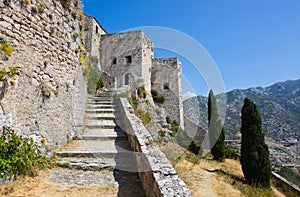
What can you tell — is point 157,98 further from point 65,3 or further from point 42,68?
point 42,68

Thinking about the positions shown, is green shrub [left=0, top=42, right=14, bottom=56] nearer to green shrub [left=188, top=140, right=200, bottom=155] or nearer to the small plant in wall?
green shrub [left=188, top=140, right=200, bottom=155]

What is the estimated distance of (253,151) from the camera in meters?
9.54

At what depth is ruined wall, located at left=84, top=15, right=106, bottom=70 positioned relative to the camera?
738 inches

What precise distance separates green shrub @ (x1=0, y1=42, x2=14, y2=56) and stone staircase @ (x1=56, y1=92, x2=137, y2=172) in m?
2.54

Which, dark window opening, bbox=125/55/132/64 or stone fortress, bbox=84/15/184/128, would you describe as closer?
stone fortress, bbox=84/15/184/128

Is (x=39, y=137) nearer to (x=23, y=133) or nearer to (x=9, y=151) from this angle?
(x=23, y=133)

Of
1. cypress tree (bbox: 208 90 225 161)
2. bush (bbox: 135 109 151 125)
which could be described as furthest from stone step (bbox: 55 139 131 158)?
cypress tree (bbox: 208 90 225 161)

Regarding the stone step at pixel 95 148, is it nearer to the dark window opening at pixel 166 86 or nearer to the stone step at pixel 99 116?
the stone step at pixel 99 116

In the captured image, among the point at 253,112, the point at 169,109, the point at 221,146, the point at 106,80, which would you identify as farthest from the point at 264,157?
the point at 169,109

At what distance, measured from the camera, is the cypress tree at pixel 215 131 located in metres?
14.3

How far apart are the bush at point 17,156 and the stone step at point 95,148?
2.72 ft

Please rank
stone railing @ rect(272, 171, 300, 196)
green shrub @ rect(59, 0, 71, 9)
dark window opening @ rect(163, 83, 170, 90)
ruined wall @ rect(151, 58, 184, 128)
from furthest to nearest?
dark window opening @ rect(163, 83, 170, 90), ruined wall @ rect(151, 58, 184, 128), stone railing @ rect(272, 171, 300, 196), green shrub @ rect(59, 0, 71, 9)

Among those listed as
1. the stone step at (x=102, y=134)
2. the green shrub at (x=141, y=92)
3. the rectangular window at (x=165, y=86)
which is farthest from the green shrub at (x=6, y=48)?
the rectangular window at (x=165, y=86)

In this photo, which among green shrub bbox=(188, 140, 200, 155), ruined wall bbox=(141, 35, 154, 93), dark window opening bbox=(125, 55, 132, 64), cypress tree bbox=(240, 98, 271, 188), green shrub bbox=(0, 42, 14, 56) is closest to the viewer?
green shrub bbox=(0, 42, 14, 56)
